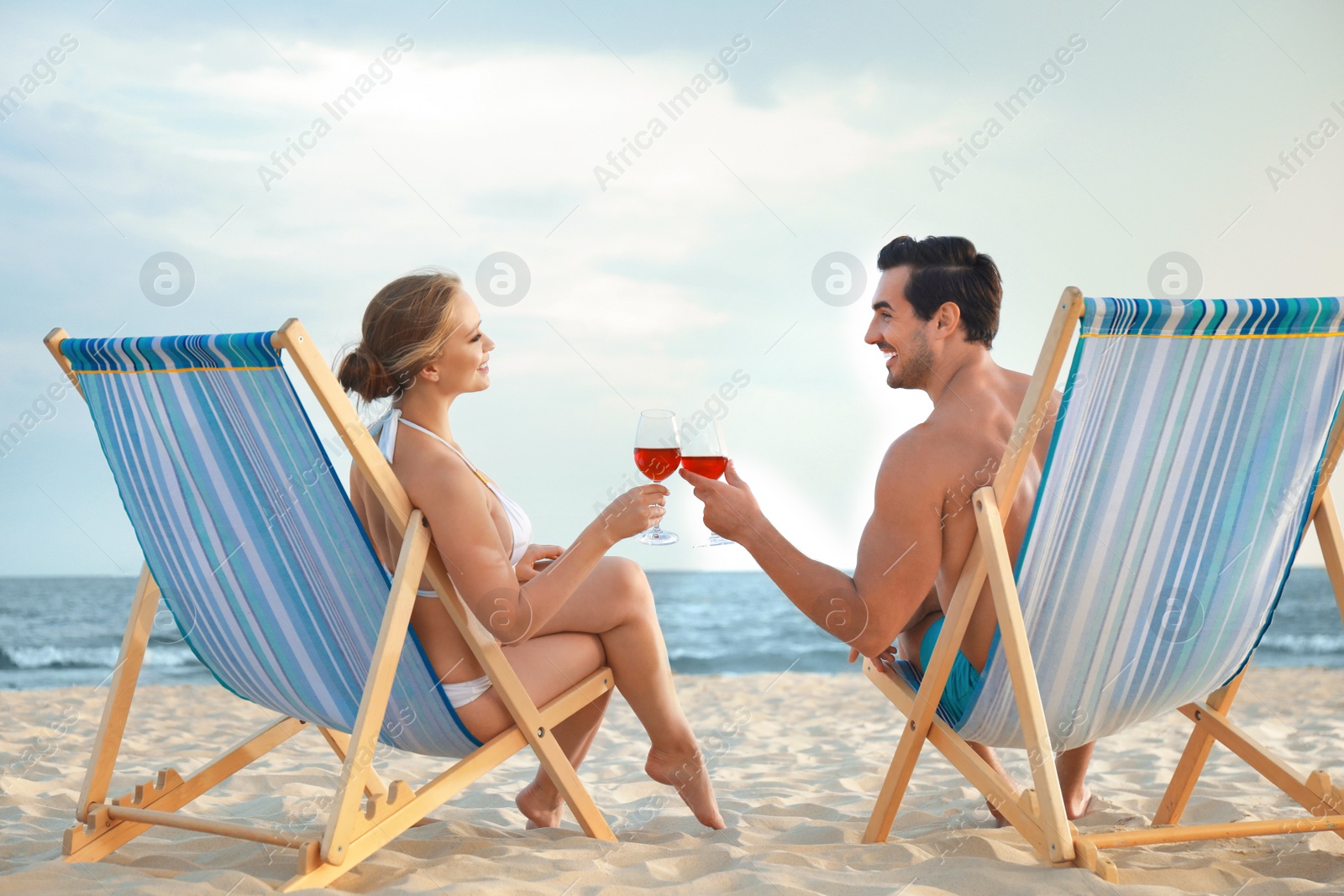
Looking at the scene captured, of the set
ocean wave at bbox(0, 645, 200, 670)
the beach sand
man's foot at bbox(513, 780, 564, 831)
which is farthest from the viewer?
ocean wave at bbox(0, 645, 200, 670)

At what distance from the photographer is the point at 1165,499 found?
2023mm

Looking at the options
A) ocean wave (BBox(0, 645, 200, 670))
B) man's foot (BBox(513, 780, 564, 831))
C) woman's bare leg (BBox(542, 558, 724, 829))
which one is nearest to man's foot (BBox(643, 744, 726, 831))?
woman's bare leg (BBox(542, 558, 724, 829))

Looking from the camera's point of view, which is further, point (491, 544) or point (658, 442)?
point (658, 442)

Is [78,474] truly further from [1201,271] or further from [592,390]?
[1201,271]

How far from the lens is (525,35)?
51.4 feet

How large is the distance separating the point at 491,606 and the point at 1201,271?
43.0 feet

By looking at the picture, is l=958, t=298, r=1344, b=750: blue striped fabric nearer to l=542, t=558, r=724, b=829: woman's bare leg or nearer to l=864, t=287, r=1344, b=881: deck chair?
l=864, t=287, r=1344, b=881: deck chair

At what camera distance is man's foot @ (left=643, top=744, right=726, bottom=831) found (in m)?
2.56

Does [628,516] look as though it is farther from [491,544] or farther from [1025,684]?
[1025,684]

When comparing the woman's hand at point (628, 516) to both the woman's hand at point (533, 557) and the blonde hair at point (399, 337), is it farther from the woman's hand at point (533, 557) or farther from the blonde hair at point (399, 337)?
the blonde hair at point (399, 337)

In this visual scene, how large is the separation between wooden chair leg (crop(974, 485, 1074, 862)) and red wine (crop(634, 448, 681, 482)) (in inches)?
27.3

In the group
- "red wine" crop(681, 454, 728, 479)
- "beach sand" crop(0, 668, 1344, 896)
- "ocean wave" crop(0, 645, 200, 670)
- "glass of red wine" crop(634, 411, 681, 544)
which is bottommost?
"ocean wave" crop(0, 645, 200, 670)

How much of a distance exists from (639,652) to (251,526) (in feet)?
3.15

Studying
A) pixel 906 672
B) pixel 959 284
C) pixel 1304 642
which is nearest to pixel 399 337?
pixel 959 284
